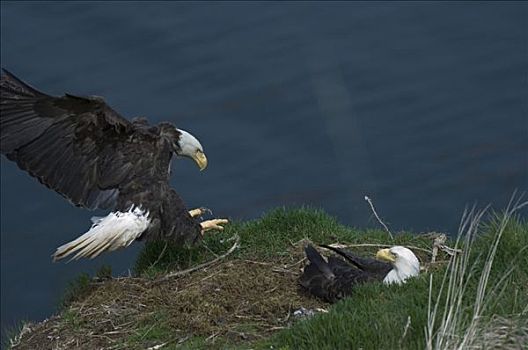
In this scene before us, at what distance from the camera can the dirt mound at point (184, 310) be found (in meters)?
6.80

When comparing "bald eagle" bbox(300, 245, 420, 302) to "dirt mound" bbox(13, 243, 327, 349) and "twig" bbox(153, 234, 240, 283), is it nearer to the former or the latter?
"dirt mound" bbox(13, 243, 327, 349)

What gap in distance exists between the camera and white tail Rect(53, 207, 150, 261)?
8.02 m

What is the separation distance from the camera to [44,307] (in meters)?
12.0

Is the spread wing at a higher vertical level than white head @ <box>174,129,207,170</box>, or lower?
higher

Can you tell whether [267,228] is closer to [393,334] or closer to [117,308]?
[117,308]

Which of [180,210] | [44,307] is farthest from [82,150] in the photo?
[44,307]

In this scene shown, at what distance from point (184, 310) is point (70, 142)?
1826 millimetres

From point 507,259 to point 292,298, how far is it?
1.44 metres

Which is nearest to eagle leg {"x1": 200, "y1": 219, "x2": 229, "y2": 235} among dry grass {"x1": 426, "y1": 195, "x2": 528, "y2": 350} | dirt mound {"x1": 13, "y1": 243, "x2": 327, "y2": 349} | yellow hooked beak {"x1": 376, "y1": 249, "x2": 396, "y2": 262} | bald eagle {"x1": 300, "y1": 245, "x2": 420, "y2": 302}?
dirt mound {"x1": 13, "y1": 243, "x2": 327, "y2": 349}

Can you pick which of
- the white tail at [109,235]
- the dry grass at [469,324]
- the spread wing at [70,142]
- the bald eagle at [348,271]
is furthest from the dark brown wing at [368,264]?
the spread wing at [70,142]

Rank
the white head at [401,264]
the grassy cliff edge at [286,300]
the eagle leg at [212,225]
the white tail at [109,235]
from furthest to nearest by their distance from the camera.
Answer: the eagle leg at [212,225] < the white tail at [109,235] < the white head at [401,264] < the grassy cliff edge at [286,300]

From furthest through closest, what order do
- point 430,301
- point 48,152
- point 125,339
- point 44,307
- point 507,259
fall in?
point 44,307 → point 48,152 → point 125,339 → point 507,259 → point 430,301

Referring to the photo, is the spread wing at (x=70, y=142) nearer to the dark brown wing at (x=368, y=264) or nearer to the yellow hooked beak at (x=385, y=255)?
the dark brown wing at (x=368, y=264)

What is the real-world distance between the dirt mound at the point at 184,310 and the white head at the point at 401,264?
48 centimetres
